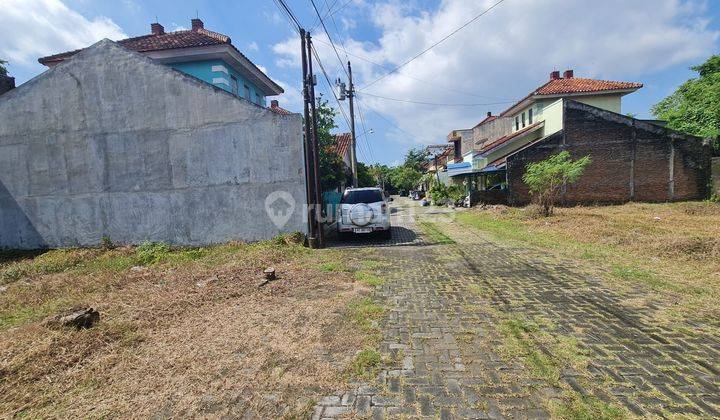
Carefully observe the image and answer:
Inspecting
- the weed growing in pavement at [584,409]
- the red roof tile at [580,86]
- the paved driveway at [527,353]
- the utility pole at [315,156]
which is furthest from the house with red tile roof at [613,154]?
the weed growing in pavement at [584,409]

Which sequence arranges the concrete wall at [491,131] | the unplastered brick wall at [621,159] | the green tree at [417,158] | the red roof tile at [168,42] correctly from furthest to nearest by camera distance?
1. the green tree at [417,158]
2. the concrete wall at [491,131]
3. the unplastered brick wall at [621,159]
4. the red roof tile at [168,42]

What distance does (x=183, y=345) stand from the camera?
368cm

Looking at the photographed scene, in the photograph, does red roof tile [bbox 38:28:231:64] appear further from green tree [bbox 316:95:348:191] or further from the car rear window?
the car rear window

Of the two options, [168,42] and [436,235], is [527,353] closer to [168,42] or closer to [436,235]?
[436,235]

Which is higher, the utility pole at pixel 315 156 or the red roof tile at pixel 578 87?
the red roof tile at pixel 578 87

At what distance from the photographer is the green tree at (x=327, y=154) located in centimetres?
1341

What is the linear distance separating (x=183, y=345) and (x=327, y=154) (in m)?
10.6

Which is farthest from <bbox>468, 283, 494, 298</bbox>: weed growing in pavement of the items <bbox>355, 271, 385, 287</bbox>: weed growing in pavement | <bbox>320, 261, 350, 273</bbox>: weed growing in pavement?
<bbox>320, 261, 350, 273</bbox>: weed growing in pavement

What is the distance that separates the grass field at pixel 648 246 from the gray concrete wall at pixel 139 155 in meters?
7.24

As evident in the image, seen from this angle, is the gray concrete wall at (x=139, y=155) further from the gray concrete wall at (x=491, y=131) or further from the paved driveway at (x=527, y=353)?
the gray concrete wall at (x=491, y=131)

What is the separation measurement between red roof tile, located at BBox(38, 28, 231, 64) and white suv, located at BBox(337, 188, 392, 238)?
8.37 meters

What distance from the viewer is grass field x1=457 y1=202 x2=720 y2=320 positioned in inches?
188

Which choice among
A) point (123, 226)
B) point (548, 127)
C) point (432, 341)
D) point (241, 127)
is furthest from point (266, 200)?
point (548, 127)

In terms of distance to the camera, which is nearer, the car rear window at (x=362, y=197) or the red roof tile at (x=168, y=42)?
the car rear window at (x=362, y=197)
